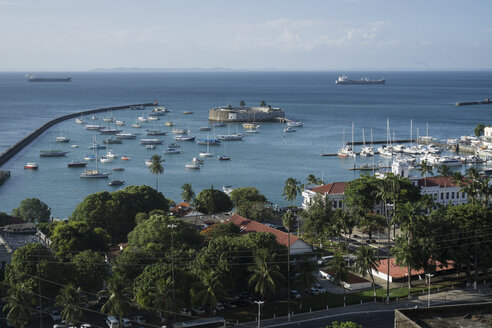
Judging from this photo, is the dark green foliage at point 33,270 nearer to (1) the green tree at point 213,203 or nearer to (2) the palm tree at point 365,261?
(2) the palm tree at point 365,261

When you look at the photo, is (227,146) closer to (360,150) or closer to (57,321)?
(360,150)

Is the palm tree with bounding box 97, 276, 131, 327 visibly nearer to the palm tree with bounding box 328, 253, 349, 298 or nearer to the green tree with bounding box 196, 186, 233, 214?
the palm tree with bounding box 328, 253, 349, 298

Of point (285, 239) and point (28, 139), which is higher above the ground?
point (28, 139)

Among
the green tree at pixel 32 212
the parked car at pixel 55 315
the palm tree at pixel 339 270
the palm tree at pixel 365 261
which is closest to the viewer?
the parked car at pixel 55 315

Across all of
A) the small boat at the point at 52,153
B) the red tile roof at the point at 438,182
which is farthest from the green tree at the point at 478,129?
the small boat at the point at 52,153

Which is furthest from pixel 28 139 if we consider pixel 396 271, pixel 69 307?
pixel 69 307

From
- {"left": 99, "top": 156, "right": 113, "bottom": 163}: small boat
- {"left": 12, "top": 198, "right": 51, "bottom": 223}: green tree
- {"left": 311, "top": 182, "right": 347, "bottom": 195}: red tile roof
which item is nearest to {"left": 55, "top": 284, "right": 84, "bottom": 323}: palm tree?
{"left": 12, "top": 198, "right": 51, "bottom": 223}: green tree

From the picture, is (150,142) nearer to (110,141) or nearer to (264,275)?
(110,141)
